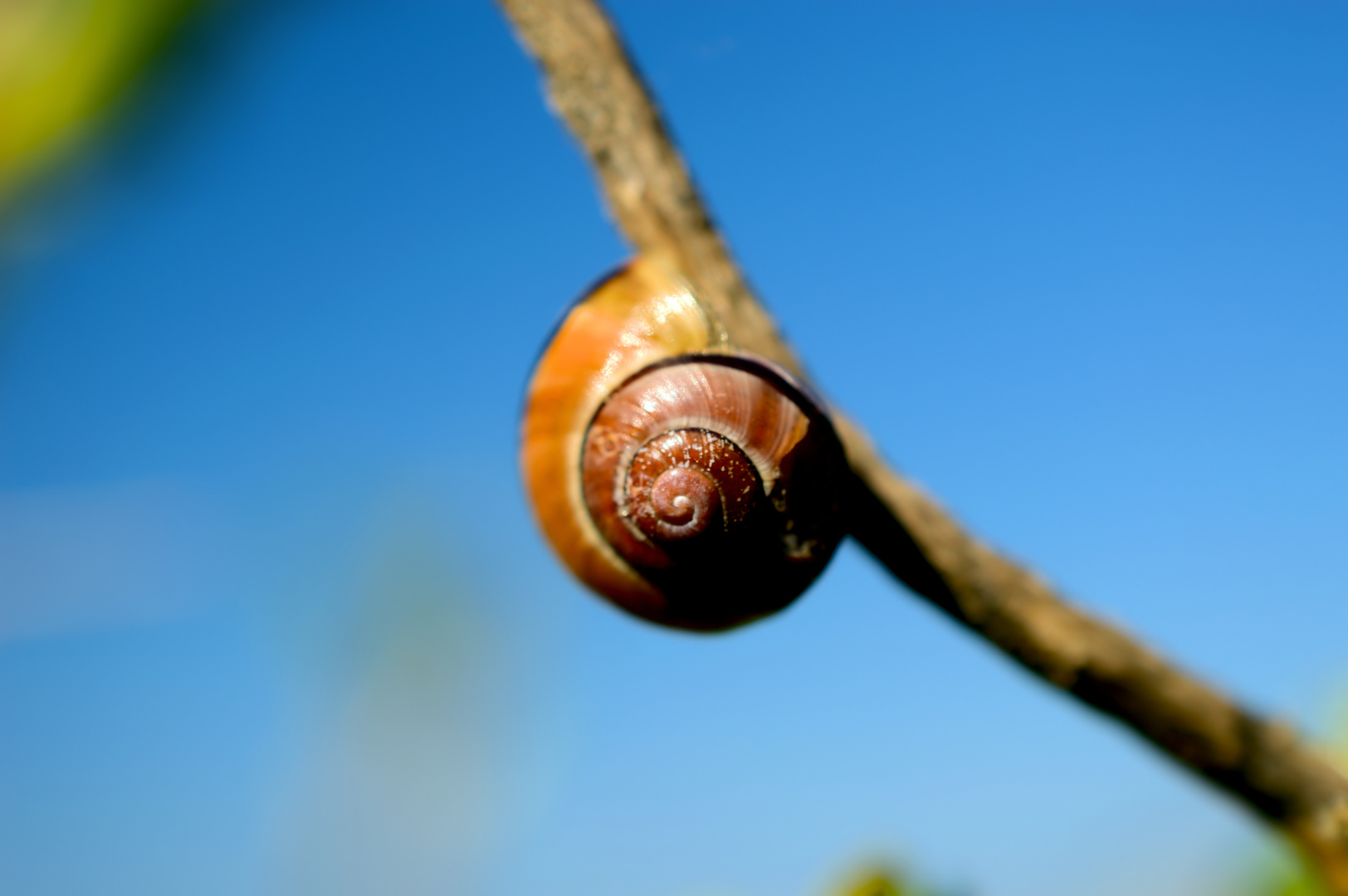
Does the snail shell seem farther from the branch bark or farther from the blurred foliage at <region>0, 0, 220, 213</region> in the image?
the blurred foliage at <region>0, 0, 220, 213</region>

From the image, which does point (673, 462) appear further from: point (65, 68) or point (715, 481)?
point (65, 68)

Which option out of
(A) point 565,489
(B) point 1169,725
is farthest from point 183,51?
(B) point 1169,725

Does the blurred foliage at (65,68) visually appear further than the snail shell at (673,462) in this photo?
Yes

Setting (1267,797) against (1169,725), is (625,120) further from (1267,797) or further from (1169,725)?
(1267,797)

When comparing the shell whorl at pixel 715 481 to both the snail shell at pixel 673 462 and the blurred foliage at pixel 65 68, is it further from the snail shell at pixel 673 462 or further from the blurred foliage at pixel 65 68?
the blurred foliage at pixel 65 68

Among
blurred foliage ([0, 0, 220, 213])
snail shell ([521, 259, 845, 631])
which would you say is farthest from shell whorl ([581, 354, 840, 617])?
blurred foliage ([0, 0, 220, 213])

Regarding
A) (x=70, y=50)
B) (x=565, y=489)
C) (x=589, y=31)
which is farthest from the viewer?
(x=70, y=50)

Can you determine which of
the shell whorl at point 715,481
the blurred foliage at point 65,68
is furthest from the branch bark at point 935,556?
the blurred foliage at point 65,68
